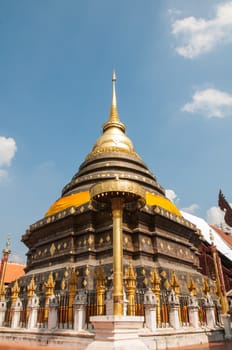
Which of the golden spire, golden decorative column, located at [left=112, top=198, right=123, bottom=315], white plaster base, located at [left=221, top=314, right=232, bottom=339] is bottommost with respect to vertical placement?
white plaster base, located at [left=221, top=314, right=232, bottom=339]

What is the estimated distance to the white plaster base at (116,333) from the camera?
284 inches

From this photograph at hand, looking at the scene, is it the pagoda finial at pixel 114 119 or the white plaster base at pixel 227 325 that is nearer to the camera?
the white plaster base at pixel 227 325

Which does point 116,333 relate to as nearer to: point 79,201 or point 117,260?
point 117,260

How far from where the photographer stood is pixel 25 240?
75.6 ft

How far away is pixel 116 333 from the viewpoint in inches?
291

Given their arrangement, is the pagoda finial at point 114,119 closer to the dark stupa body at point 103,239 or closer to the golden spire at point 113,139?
the golden spire at point 113,139

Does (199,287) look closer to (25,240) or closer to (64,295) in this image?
(64,295)

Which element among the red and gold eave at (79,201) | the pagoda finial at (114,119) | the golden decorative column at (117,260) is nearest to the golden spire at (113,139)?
the pagoda finial at (114,119)

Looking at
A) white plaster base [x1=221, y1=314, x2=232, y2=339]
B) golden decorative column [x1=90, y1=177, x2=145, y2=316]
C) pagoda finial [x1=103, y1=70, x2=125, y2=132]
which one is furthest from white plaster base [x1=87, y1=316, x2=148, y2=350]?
pagoda finial [x1=103, y1=70, x2=125, y2=132]

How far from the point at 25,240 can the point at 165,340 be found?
50.1ft

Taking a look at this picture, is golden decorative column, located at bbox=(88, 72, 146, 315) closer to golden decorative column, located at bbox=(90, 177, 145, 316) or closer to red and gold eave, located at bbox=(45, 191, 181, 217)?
golden decorative column, located at bbox=(90, 177, 145, 316)

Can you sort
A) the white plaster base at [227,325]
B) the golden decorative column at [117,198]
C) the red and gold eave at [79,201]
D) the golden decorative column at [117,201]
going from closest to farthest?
the golden decorative column at [117,201]
the golden decorative column at [117,198]
the white plaster base at [227,325]
the red and gold eave at [79,201]

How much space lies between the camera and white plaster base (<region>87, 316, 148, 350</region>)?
7223mm

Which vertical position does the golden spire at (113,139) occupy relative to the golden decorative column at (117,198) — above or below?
above
